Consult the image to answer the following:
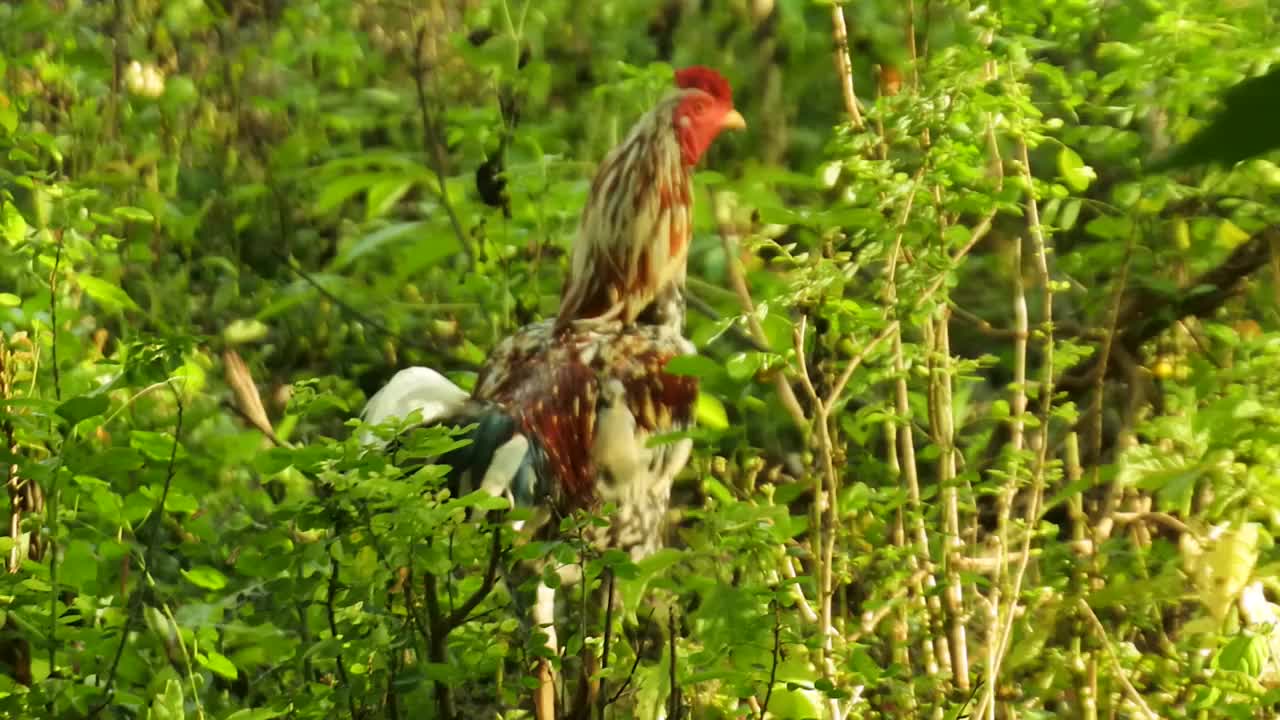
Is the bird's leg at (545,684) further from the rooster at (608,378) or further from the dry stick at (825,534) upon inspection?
the dry stick at (825,534)

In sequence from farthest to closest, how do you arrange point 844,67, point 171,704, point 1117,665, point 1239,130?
point 844,67 < point 1117,665 < point 171,704 < point 1239,130

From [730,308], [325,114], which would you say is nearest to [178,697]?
[730,308]

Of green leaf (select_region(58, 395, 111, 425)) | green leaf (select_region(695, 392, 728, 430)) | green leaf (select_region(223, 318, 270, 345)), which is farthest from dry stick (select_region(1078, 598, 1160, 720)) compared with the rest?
green leaf (select_region(223, 318, 270, 345))

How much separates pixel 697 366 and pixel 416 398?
0.36 meters

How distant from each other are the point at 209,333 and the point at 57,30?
650 millimetres

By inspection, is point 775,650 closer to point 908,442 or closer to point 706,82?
point 908,442

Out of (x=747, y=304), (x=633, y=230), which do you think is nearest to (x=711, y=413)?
(x=747, y=304)

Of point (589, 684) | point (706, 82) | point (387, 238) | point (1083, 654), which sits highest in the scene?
point (706, 82)

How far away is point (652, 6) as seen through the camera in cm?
263

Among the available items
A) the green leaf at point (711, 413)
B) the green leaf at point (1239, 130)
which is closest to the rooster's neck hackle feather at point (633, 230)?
the green leaf at point (711, 413)

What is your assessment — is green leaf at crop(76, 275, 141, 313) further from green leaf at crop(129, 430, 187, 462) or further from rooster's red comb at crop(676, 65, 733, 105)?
rooster's red comb at crop(676, 65, 733, 105)

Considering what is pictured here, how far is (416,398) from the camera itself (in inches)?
68.2

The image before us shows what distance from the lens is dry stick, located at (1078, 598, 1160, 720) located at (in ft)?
5.94

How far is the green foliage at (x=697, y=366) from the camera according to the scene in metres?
1.48
